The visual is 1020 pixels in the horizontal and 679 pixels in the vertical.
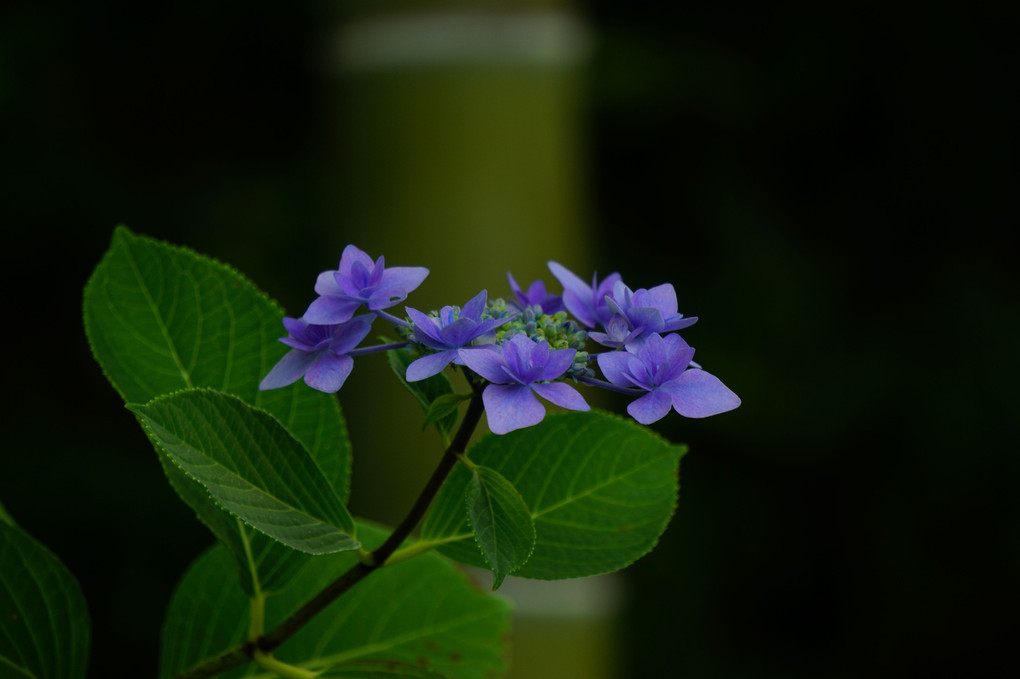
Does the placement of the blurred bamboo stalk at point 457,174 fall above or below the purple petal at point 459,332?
above

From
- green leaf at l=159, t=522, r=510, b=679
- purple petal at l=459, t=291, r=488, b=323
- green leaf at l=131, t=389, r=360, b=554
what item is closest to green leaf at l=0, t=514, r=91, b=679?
green leaf at l=159, t=522, r=510, b=679

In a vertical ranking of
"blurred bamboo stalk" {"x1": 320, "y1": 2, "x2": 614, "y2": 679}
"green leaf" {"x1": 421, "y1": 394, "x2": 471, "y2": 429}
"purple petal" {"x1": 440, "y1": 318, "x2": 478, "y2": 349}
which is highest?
"blurred bamboo stalk" {"x1": 320, "y1": 2, "x2": 614, "y2": 679}

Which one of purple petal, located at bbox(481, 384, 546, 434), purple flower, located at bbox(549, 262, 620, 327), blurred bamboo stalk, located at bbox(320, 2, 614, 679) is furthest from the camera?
blurred bamboo stalk, located at bbox(320, 2, 614, 679)

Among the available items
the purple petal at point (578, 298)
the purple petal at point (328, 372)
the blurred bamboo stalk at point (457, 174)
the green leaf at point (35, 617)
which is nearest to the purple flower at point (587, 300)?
the purple petal at point (578, 298)

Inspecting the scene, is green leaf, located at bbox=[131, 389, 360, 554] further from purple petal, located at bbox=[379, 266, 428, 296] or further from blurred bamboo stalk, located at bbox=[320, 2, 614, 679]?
blurred bamboo stalk, located at bbox=[320, 2, 614, 679]

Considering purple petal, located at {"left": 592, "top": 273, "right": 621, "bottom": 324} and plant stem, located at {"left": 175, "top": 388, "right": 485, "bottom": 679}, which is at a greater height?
purple petal, located at {"left": 592, "top": 273, "right": 621, "bottom": 324}

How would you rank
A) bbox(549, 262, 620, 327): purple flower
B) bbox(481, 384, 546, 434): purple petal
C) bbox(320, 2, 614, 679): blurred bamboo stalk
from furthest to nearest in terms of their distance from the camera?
bbox(320, 2, 614, 679): blurred bamboo stalk, bbox(549, 262, 620, 327): purple flower, bbox(481, 384, 546, 434): purple petal

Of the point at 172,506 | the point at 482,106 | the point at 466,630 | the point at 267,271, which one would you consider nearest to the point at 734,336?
the point at 267,271

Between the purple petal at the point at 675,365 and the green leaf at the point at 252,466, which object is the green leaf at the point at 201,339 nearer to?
the green leaf at the point at 252,466
